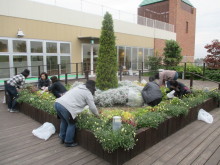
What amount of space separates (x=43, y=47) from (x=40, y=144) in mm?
8648

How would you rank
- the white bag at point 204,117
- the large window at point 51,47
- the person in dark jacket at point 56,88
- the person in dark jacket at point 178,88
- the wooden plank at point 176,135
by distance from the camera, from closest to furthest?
the wooden plank at point 176,135 → the white bag at point 204,117 → the person in dark jacket at point 56,88 → the person in dark jacket at point 178,88 → the large window at point 51,47

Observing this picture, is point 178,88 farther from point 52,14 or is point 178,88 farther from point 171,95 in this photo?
point 52,14

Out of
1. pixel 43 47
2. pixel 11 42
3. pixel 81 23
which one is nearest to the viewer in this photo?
pixel 11 42

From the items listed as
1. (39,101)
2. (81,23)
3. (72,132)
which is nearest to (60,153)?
(72,132)

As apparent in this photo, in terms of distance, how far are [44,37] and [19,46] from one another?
5.10ft

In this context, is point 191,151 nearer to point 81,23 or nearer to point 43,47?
point 43,47

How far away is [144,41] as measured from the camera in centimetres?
1917

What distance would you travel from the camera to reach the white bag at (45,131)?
4055 mm

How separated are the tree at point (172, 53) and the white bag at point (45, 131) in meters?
14.3

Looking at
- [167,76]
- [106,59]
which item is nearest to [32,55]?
[106,59]

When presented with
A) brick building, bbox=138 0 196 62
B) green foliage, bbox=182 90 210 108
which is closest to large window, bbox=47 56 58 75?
green foliage, bbox=182 90 210 108

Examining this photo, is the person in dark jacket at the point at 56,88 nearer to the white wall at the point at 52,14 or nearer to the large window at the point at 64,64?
the white wall at the point at 52,14

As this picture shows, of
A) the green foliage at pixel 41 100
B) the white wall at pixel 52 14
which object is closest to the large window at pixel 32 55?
the white wall at pixel 52 14

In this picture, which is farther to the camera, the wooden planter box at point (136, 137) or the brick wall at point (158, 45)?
the brick wall at point (158, 45)
